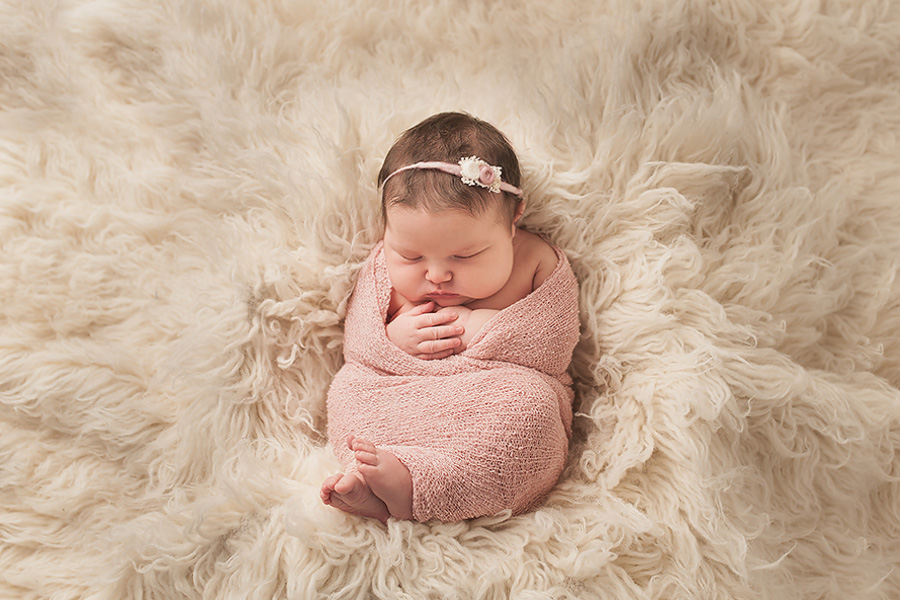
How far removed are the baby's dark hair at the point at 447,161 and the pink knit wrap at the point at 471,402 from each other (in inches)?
6.1

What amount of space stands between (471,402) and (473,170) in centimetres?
35

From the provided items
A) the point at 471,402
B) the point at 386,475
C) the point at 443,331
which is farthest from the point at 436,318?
the point at 386,475

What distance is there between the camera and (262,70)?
1.44 metres

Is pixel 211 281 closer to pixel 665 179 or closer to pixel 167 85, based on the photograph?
pixel 167 85

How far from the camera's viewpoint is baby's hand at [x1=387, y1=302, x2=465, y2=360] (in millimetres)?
1248

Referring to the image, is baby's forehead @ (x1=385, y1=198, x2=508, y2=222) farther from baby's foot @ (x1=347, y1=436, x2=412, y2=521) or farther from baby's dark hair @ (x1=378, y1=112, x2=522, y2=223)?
baby's foot @ (x1=347, y1=436, x2=412, y2=521)

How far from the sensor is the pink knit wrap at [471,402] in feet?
3.70

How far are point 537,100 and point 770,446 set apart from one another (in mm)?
679

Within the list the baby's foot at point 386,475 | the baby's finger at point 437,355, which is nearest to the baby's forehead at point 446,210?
the baby's finger at point 437,355

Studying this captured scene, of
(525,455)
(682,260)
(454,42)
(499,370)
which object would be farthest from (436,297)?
(454,42)

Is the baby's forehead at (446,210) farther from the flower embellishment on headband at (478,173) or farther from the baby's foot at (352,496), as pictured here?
the baby's foot at (352,496)

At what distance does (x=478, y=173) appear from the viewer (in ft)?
3.84

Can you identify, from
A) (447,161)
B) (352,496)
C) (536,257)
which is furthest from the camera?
(536,257)

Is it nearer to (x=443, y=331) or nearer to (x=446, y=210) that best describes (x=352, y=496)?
(x=443, y=331)
